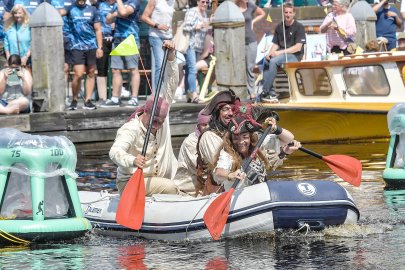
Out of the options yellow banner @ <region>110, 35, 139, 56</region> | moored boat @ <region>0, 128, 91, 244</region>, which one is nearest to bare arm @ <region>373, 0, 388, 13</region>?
yellow banner @ <region>110, 35, 139, 56</region>

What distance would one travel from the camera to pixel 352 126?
1950cm

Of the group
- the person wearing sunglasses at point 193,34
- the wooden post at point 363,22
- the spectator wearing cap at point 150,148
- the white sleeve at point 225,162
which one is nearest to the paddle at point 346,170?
the white sleeve at point 225,162

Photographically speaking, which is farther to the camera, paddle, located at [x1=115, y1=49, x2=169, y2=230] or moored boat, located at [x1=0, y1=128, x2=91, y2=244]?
paddle, located at [x1=115, y1=49, x2=169, y2=230]

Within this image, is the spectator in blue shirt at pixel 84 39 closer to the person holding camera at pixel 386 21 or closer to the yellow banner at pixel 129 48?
the yellow banner at pixel 129 48

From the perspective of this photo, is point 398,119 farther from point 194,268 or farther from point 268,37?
point 268,37

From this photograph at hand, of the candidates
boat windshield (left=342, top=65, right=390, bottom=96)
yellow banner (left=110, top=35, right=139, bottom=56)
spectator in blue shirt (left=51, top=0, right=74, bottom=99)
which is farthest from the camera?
boat windshield (left=342, top=65, right=390, bottom=96)

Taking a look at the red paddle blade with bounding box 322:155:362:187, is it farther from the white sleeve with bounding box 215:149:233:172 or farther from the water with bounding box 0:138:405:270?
the white sleeve with bounding box 215:149:233:172

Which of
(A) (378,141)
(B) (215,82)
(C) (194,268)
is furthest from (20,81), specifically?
(C) (194,268)

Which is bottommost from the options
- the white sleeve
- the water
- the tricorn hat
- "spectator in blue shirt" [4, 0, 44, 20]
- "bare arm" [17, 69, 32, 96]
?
the water

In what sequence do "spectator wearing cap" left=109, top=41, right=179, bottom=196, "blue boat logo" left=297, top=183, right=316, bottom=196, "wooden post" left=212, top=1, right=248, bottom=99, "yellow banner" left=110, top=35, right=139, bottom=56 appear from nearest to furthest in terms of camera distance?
1. "blue boat logo" left=297, top=183, right=316, bottom=196
2. "spectator wearing cap" left=109, top=41, right=179, bottom=196
3. "yellow banner" left=110, top=35, right=139, bottom=56
4. "wooden post" left=212, top=1, right=248, bottom=99

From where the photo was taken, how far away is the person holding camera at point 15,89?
58.7ft

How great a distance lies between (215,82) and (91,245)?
1000 cm

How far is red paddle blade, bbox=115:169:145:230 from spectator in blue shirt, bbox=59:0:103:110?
279 inches

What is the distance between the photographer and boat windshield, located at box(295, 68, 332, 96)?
65.1 ft
